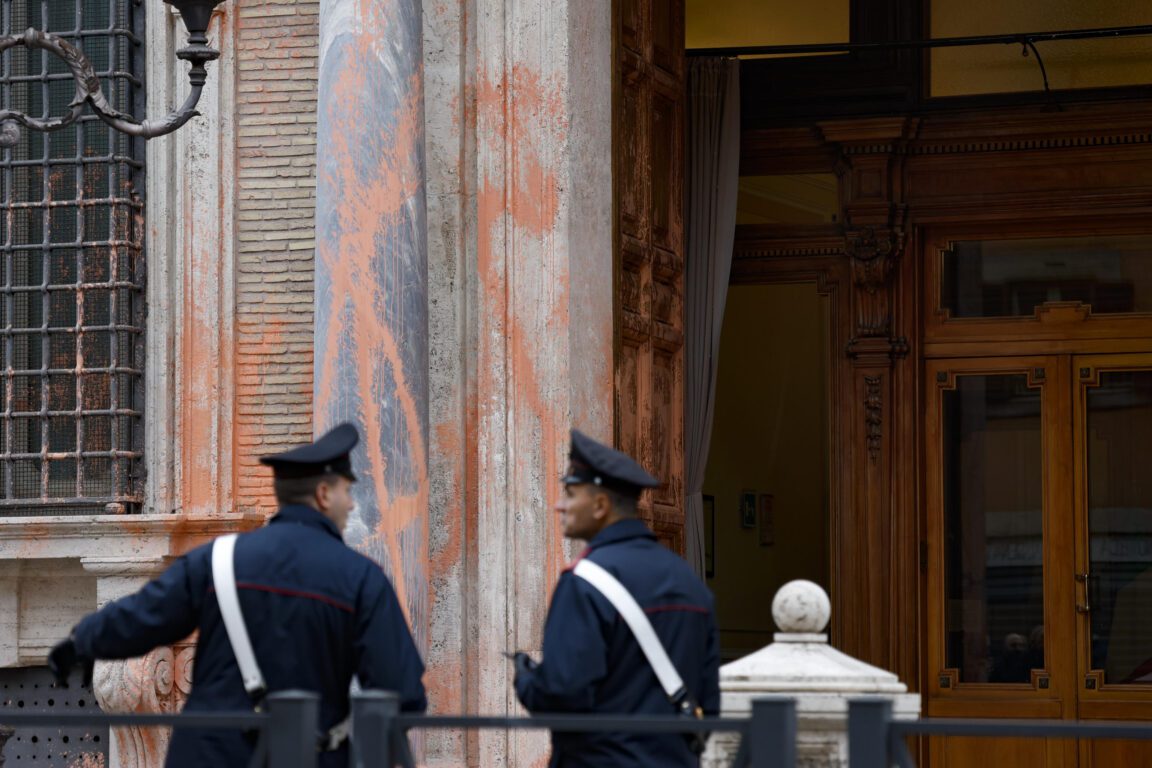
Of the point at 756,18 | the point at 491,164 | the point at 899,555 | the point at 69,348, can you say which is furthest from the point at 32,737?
the point at 756,18

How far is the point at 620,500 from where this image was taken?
5340mm

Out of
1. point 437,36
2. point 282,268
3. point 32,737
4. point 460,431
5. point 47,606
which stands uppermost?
point 437,36

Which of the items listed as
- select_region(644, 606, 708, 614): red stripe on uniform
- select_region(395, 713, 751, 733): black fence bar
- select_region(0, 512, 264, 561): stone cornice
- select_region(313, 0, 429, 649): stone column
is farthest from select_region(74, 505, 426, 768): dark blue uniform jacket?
select_region(0, 512, 264, 561): stone cornice

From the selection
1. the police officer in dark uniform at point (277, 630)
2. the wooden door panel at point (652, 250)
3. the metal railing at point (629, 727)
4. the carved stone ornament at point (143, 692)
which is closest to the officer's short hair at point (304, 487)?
the police officer in dark uniform at point (277, 630)

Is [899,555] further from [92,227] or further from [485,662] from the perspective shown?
[92,227]

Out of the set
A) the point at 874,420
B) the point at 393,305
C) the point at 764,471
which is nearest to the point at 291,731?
the point at 393,305

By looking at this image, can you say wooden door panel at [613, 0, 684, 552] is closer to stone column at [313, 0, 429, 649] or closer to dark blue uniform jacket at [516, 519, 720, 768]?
stone column at [313, 0, 429, 649]

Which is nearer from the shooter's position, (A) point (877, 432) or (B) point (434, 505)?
(B) point (434, 505)

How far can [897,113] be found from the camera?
39.7 feet

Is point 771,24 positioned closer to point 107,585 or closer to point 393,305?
point 393,305

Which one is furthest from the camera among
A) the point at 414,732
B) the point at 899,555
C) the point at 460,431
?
the point at 899,555

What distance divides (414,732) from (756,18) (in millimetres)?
5484

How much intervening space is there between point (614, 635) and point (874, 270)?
729 cm

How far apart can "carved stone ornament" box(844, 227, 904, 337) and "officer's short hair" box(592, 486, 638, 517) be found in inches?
276
